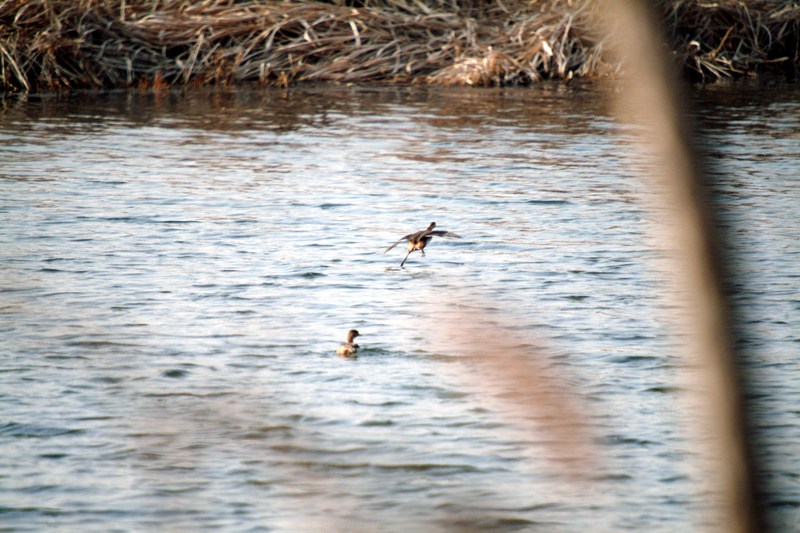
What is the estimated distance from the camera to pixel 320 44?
20.3m

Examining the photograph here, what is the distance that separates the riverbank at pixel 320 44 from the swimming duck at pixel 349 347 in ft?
44.7

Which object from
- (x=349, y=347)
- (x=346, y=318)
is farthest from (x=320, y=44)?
(x=349, y=347)

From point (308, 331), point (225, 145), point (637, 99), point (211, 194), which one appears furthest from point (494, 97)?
point (637, 99)

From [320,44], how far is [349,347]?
14976 millimetres

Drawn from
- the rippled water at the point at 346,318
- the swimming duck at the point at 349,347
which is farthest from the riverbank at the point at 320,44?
the swimming duck at the point at 349,347

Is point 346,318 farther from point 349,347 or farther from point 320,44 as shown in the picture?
point 320,44

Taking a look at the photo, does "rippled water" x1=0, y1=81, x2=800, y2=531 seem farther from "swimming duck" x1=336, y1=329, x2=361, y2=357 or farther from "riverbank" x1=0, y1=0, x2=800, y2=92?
"riverbank" x1=0, y1=0, x2=800, y2=92

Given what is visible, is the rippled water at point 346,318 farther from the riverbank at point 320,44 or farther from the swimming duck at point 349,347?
the riverbank at point 320,44

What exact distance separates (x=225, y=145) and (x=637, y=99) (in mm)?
12982

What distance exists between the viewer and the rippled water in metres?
3.89

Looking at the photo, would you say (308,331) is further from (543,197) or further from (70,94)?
(70,94)

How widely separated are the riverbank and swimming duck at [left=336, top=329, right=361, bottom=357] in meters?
13.6

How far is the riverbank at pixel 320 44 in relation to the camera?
19.0 meters

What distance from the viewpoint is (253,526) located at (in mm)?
4012
